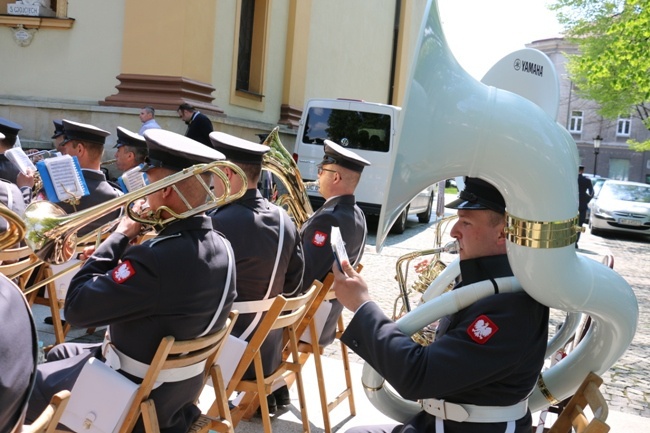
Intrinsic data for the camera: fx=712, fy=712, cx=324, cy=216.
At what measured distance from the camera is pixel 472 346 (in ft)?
6.68

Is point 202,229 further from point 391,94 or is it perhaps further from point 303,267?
point 391,94

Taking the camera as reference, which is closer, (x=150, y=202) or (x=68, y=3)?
(x=150, y=202)

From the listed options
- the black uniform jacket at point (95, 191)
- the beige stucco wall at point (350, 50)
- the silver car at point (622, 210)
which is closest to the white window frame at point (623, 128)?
the silver car at point (622, 210)

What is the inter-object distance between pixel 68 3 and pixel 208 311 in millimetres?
9919

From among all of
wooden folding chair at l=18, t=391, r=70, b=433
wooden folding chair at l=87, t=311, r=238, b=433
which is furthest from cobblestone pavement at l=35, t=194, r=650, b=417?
wooden folding chair at l=18, t=391, r=70, b=433

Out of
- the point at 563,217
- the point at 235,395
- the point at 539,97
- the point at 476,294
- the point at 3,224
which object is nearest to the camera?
the point at 563,217

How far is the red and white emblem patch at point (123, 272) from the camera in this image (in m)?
2.45

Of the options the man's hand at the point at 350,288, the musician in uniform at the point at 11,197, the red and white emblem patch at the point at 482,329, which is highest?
the man's hand at the point at 350,288

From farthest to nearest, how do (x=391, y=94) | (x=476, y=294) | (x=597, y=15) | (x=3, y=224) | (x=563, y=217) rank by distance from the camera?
(x=391, y=94) < (x=597, y=15) < (x=3, y=224) < (x=476, y=294) < (x=563, y=217)

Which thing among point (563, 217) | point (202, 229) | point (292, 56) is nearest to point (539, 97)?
point (563, 217)

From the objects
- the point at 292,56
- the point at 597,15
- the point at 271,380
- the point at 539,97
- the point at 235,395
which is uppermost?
the point at 597,15

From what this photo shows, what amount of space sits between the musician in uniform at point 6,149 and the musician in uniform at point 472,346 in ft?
13.4

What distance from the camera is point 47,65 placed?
11250 mm

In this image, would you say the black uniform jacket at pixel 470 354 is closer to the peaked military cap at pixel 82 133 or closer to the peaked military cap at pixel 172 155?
the peaked military cap at pixel 172 155
